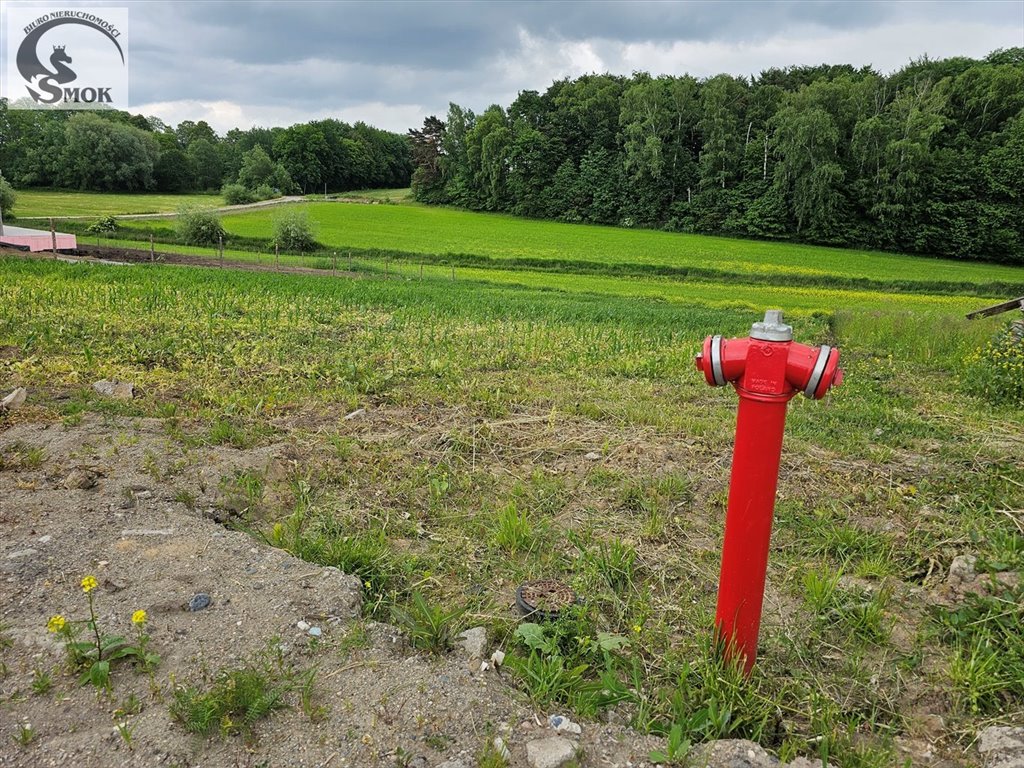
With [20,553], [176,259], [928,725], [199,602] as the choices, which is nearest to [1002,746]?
[928,725]

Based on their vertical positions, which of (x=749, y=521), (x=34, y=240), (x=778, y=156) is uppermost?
(x=778, y=156)

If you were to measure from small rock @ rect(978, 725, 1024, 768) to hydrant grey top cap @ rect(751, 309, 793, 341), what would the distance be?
5.84 ft

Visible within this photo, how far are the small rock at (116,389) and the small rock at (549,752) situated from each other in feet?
20.3

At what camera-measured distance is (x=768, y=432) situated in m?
2.68

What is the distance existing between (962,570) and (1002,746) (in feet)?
4.89

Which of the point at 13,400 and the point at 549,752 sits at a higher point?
the point at 13,400

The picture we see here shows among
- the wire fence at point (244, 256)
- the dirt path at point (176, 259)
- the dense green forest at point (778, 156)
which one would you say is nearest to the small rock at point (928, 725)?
the wire fence at point (244, 256)

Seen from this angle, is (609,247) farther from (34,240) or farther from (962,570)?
(962,570)

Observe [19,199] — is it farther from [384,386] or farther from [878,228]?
[878,228]

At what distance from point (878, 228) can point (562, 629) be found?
60055mm

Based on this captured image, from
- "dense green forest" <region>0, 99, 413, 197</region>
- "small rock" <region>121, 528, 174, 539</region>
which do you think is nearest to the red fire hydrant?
"small rock" <region>121, 528, 174, 539</region>

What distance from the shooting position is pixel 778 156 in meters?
59.2

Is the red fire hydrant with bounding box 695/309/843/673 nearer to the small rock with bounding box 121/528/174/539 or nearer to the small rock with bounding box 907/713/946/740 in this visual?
the small rock with bounding box 907/713/946/740

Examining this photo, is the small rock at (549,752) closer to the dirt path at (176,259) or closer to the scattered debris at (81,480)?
the scattered debris at (81,480)
